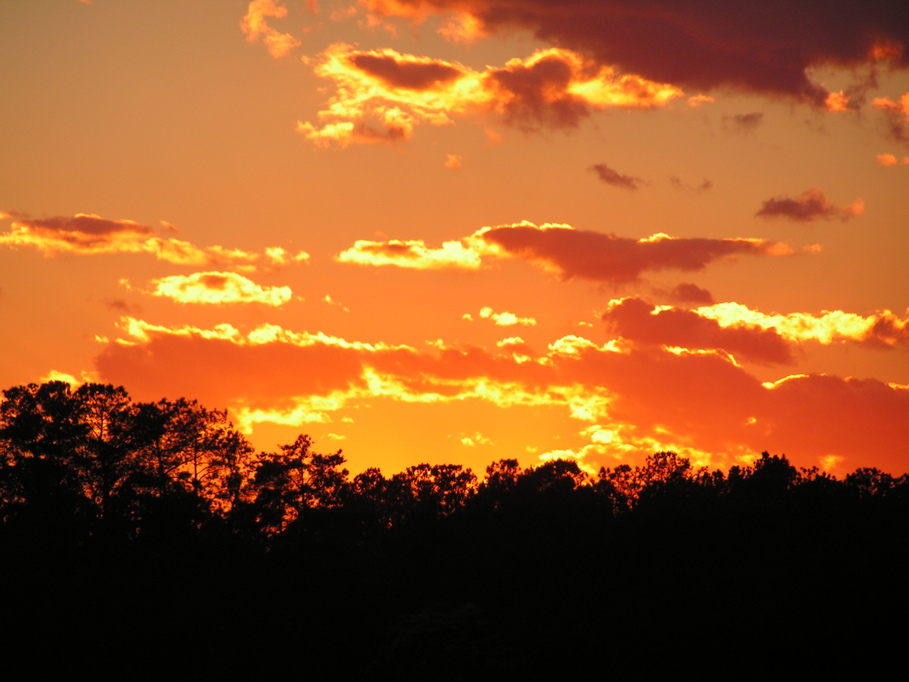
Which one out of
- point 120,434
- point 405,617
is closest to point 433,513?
point 405,617

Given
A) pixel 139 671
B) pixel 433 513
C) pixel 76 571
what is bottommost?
pixel 139 671

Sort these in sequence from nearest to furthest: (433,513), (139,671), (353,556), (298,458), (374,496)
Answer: (139,671)
(353,556)
(433,513)
(298,458)
(374,496)

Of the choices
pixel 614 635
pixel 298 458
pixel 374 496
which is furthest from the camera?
pixel 374 496

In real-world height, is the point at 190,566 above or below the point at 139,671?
above

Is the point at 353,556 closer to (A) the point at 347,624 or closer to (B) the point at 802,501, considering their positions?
(A) the point at 347,624

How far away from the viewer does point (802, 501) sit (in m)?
80.9

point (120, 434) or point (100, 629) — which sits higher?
point (120, 434)

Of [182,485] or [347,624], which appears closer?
[347,624]

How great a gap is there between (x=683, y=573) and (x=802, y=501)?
1447cm

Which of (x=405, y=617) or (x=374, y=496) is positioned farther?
(x=374, y=496)

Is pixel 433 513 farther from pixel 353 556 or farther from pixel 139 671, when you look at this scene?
pixel 139 671

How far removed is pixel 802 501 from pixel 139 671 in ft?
162

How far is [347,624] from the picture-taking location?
7694 centimetres

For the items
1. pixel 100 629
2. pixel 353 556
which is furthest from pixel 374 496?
pixel 100 629
